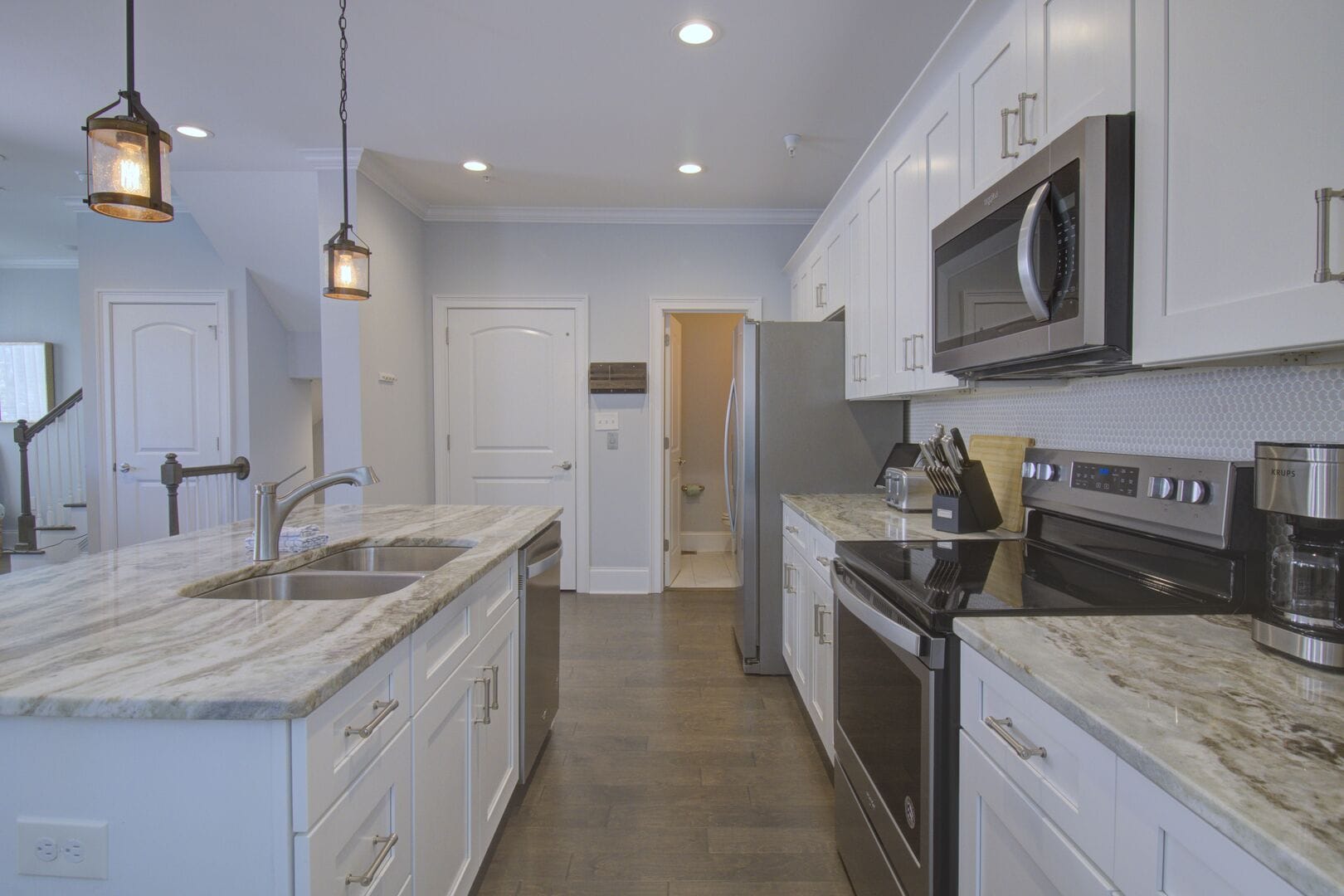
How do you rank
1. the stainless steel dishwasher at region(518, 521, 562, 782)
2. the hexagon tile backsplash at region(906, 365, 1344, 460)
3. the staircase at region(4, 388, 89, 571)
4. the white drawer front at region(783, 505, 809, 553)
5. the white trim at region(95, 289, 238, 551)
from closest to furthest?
the hexagon tile backsplash at region(906, 365, 1344, 460), the stainless steel dishwasher at region(518, 521, 562, 782), the white drawer front at region(783, 505, 809, 553), the white trim at region(95, 289, 238, 551), the staircase at region(4, 388, 89, 571)

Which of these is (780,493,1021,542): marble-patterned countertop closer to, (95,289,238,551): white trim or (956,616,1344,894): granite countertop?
(956,616,1344,894): granite countertop

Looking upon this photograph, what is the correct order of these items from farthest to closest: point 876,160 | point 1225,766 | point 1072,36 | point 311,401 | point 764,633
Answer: point 311,401 < point 764,633 < point 876,160 < point 1072,36 < point 1225,766

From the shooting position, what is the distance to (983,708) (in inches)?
41.8

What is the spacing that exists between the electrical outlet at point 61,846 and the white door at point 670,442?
391cm

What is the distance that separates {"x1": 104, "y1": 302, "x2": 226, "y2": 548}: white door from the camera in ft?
15.0

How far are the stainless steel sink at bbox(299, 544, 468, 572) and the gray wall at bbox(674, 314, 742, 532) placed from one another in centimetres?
465

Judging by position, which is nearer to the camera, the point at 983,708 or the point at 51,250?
the point at 983,708

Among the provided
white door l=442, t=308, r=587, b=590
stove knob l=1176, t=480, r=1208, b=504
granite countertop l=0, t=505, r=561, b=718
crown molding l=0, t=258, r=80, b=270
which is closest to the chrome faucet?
granite countertop l=0, t=505, r=561, b=718

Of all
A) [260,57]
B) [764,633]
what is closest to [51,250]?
[260,57]

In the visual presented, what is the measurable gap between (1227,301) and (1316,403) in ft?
1.21

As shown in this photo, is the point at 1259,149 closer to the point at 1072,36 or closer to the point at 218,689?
the point at 1072,36

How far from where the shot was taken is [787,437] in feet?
10.2

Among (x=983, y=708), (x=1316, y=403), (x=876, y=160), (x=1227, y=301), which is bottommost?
(x=983, y=708)

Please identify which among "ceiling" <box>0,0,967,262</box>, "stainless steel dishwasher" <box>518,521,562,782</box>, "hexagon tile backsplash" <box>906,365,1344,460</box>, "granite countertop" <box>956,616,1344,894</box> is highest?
"ceiling" <box>0,0,967,262</box>
